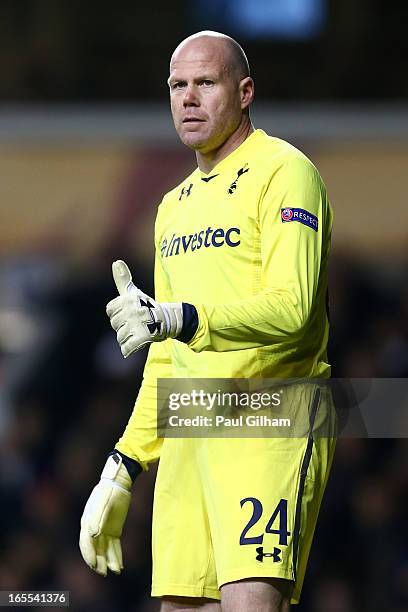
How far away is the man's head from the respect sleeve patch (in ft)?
1.09

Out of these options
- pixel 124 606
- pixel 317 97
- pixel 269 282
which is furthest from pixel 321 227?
pixel 317 97

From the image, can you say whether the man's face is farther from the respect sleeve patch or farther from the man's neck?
the respect sleeve patch

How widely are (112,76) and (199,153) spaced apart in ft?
15.6

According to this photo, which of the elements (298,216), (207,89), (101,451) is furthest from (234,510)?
(101,451)

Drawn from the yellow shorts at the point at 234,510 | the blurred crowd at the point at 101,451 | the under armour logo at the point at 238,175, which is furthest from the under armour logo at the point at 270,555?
the blurred crowd at the point at 101,451

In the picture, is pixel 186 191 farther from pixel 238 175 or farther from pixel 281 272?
pixel 281 272

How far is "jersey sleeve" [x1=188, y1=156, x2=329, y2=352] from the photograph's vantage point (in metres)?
2.77

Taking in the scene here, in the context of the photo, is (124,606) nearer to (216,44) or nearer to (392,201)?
(392,201)

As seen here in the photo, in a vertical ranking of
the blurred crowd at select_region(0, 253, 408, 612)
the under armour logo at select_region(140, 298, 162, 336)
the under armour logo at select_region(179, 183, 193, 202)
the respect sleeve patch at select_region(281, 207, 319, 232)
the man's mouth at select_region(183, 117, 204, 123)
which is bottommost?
the blurred crowd at select_region(0, 253, 408, 612)

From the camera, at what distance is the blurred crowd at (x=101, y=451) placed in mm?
6281

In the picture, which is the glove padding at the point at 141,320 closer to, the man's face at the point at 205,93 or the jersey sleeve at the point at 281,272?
the jersey sleeve at the point at 281,272

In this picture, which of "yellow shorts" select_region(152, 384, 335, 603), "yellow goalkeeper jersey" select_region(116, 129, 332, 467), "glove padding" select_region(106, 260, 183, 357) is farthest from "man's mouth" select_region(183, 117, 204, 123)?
"yellow shorts" select_region(152, 384, 335, 603)

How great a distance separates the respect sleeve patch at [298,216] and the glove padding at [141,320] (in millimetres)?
334

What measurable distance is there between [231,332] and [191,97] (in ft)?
2.09
